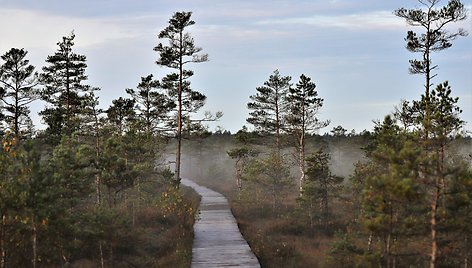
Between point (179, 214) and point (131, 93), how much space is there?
62.6 feet

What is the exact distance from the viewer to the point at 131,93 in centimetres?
3816

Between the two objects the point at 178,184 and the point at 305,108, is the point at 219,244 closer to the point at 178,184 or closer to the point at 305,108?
the point at 178,184

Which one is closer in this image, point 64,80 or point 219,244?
point 219,244

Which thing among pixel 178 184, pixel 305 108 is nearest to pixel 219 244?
pixel 178 184

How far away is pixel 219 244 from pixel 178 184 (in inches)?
440

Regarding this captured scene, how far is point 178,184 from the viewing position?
92.5ft

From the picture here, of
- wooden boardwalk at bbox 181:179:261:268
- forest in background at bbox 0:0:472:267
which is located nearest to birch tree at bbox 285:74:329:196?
forest in background at bbox 0:0:472:267

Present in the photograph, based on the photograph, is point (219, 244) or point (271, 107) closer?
point (219, 244)

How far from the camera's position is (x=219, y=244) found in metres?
17.5

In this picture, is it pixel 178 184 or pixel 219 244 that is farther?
pixel 178 184

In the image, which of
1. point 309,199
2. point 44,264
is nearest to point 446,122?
point 309,199

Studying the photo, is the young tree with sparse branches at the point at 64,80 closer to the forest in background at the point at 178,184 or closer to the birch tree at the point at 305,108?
the forest in background at the point at 178,184

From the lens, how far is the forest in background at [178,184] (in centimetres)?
1070

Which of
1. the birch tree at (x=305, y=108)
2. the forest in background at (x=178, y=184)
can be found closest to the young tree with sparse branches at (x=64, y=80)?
the forest in background at (x=178, y=184)
